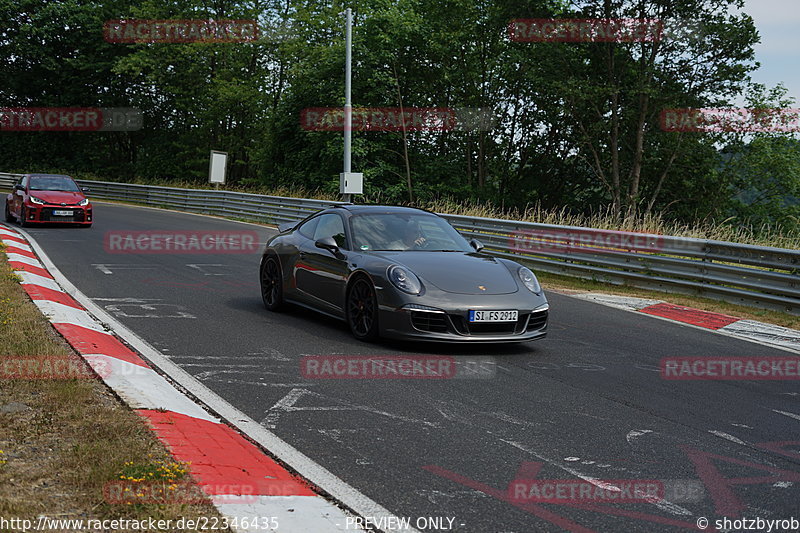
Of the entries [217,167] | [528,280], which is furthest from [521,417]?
[217,167]

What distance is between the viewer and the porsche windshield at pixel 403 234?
9.19 meters

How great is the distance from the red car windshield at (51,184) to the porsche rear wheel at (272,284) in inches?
603

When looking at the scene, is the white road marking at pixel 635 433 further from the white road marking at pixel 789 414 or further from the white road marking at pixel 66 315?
the white road marking at pixel 66 315

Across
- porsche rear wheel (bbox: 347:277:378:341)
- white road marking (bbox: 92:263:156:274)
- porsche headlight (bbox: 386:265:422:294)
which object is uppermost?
porsche headlight (bbox: 386:265:422:294)

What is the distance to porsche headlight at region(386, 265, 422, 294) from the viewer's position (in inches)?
317

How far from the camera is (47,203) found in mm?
22828

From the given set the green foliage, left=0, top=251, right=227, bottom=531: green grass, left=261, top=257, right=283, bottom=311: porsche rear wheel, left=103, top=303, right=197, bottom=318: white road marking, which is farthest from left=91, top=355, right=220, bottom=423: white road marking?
the green foliage

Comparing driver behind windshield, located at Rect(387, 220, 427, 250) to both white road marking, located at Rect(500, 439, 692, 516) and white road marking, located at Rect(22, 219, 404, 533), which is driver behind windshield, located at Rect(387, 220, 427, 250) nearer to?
white road marking, located at Rect(22, 219, 404, 533)

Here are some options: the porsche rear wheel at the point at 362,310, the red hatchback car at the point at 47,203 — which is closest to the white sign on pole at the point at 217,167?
the red hatchback car at the point at 47,203

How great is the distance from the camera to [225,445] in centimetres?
472

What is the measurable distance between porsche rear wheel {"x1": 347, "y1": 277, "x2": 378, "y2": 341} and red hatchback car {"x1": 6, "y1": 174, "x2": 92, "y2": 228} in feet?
54.4

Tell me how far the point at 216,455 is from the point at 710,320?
842 centimetres

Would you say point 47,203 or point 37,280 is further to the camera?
point 47,203

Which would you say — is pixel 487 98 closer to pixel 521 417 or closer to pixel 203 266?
pixel 203 266
